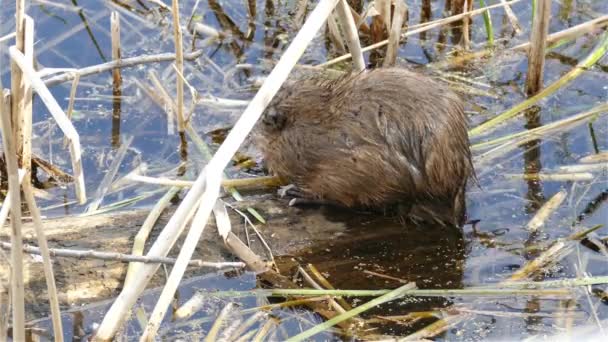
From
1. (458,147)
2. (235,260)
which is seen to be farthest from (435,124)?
(235,260)

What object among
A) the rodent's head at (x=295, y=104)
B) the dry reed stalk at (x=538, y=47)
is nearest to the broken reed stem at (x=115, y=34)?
the rodent's head at (x=295, y=104)

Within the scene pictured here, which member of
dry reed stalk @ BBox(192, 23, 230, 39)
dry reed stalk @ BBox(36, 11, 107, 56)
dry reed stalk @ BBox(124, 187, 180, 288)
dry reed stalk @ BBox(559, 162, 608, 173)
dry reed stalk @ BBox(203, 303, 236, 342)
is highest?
dry reed stalk @ BBox(36, 11, 107, 56)

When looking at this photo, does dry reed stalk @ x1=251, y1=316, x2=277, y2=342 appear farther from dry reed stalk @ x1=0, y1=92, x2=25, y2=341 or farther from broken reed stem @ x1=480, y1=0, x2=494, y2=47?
broken reed stem @ x1=480, y1=0, x2=494, y2=47

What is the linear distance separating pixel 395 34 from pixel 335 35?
0.41m

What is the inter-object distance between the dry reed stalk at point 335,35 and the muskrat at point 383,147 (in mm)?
1060

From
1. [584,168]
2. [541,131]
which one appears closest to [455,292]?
[584,168]

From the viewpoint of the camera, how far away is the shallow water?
382 cm

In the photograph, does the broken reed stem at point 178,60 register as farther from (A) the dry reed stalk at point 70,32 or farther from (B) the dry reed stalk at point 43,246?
(B) the dry reed stalk at point 43,246

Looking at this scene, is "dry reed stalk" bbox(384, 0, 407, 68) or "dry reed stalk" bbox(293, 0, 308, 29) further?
"dry reed stalk" bbox(293, 0, 308, 29)

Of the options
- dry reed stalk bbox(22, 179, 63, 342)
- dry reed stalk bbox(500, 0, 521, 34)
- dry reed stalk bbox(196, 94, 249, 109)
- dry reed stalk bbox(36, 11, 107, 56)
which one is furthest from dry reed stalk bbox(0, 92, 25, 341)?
dry reed stalk bbox(500, 0, 521, 34)

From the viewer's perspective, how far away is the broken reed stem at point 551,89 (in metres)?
4.65

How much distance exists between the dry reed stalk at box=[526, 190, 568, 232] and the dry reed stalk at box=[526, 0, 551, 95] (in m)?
0.87

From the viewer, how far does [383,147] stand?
12.9ft

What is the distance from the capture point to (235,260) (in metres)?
3.80
